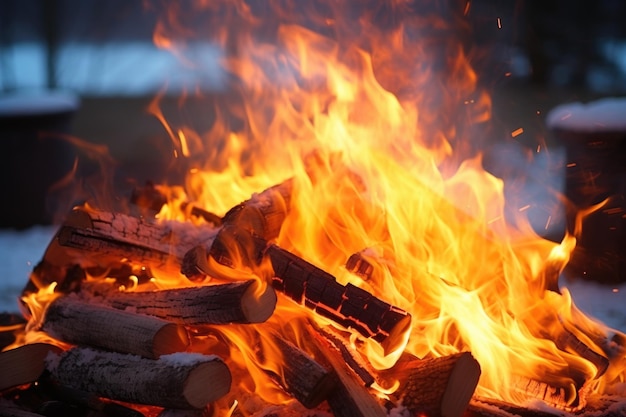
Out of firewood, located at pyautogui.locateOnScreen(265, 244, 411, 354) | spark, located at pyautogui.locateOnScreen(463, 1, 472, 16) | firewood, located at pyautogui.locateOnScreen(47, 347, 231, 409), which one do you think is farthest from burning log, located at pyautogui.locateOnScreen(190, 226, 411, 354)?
spark, located at pyautogui.locateOnScreen(463, 1, 472, 16)

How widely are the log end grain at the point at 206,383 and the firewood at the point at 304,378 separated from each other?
7.4 inches

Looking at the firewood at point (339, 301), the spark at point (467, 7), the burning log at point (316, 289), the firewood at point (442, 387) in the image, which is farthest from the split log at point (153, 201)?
the spark at point (467, 7)

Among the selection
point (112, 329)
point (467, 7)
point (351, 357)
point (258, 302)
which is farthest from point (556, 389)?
point (467, 7)

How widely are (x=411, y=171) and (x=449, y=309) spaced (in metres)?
0.90

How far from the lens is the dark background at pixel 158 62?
28.6ft

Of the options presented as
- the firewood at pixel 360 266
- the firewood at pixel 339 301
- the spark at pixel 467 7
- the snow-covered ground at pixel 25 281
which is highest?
the spark at pixel 467 7

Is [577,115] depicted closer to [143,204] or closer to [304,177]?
[304,177]

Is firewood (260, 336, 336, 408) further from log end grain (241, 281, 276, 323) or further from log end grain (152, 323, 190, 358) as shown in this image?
log end grain (152, 323, 190, 358)

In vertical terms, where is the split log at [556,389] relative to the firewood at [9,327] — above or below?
above

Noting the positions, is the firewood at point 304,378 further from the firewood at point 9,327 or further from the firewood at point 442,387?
the firewood at point 9,327

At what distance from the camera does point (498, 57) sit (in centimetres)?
936

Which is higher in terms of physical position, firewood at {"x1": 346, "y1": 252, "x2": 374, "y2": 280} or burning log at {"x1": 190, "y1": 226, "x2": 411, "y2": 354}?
firewood at {"x1": 346, "y1": 252, "x2": 374, "y2": 280}

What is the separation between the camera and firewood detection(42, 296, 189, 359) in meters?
2.56

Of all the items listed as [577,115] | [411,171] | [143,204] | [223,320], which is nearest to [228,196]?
[143,204]
